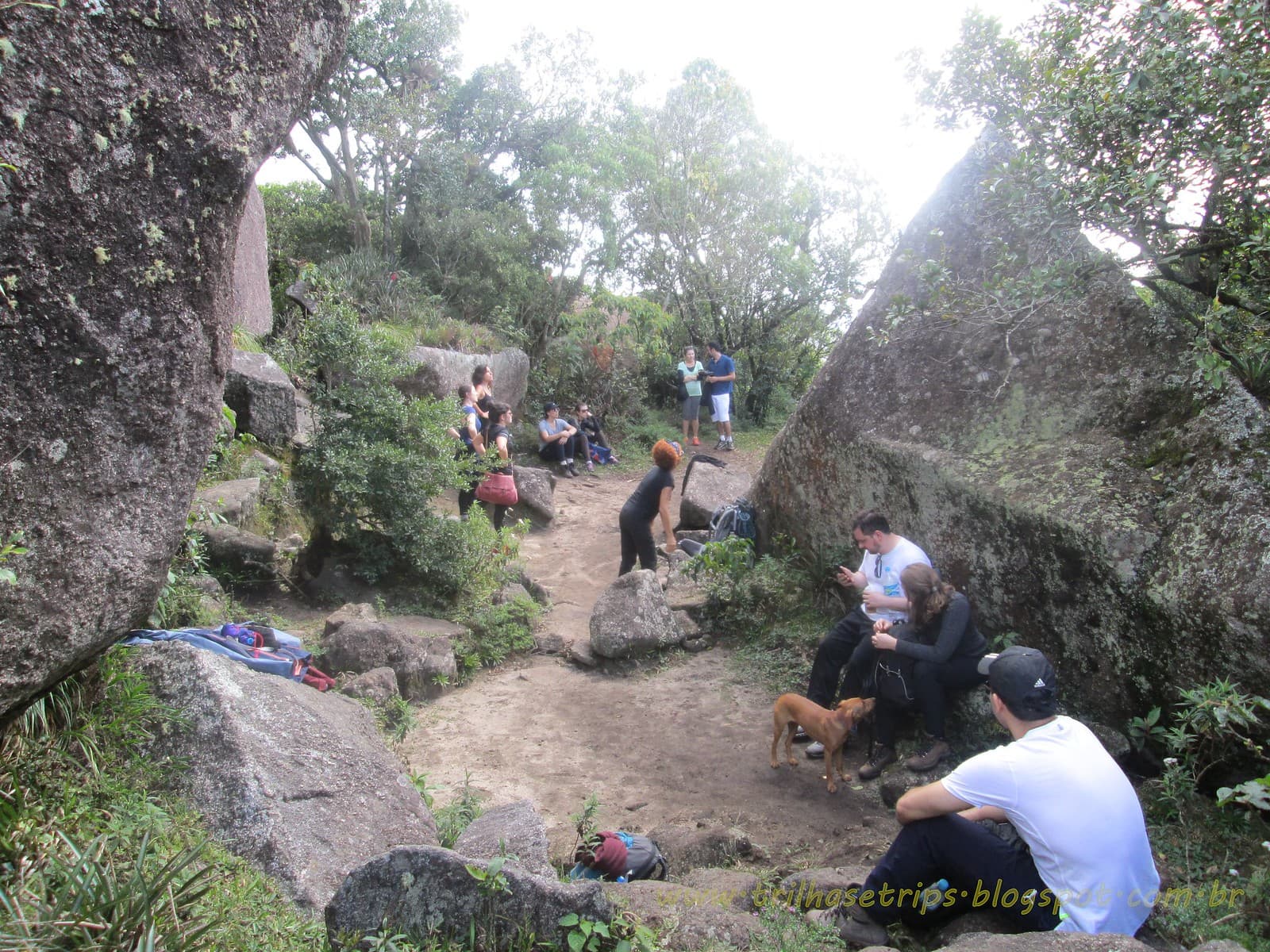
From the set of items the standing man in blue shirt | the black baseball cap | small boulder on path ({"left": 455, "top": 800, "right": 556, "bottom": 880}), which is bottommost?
small boulder on path ({"left": 455, "top": 800, "right": 556, "bottom": 880})

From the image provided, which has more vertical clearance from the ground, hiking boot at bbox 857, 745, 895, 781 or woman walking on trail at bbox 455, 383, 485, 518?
woman walking on trail at bbox 455, 383, 485, 518

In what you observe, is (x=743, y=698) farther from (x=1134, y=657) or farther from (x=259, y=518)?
(x=259, y=518)

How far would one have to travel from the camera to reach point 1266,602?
362 centimetres

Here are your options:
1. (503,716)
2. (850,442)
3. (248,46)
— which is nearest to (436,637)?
(503,716)

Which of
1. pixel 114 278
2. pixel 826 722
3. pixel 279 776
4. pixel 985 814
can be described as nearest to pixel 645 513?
pixel 826 722

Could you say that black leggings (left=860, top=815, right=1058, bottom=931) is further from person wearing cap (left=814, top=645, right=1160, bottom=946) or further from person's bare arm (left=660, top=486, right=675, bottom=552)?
person's bare arm (left=660, top=486, right=675, bottom=552)

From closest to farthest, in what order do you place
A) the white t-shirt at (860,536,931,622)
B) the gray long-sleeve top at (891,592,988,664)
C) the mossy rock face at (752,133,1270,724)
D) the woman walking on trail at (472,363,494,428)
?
the mossy rock face at (752,133,1270,724) → the gray long-sleeve top at (891,592,988,664) → the white t-shirt at (860,536,931,622) → the woman walking on trail at (472,363,494,428)

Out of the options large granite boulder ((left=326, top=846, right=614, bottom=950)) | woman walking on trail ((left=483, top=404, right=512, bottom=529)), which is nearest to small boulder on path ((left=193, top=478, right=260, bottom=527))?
woman walking on trail ((left=483, top=404, right=512, bottom=529))

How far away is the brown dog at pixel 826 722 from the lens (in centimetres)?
469

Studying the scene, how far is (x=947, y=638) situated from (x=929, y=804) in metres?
1.66

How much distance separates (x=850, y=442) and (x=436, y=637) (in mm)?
3384

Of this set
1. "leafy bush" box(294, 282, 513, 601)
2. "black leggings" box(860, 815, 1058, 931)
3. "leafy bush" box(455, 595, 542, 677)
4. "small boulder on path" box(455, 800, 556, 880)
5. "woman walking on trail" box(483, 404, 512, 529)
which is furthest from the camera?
"woman walking on trail" box(483, 404, 512, 529)

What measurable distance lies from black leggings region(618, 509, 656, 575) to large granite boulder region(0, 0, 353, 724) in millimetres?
4874

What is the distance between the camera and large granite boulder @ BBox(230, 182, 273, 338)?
405 inches
